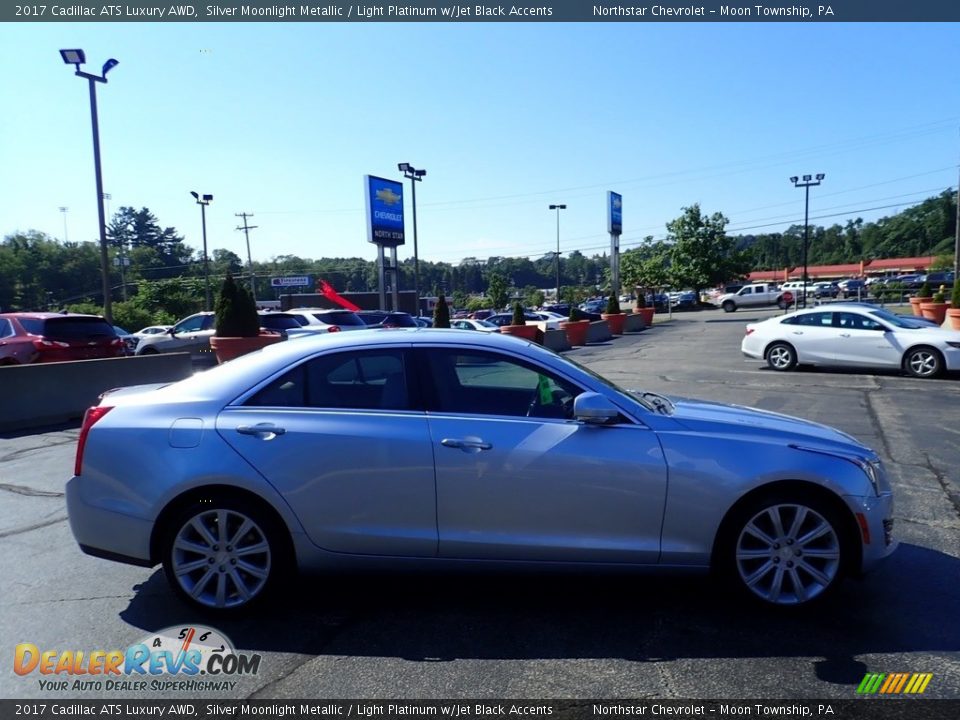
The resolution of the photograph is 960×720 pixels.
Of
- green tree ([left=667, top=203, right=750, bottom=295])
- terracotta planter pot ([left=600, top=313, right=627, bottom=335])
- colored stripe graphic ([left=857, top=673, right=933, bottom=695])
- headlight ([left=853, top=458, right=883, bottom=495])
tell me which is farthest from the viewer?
green tree ([left=667, top=203, right=750, bottom=295])

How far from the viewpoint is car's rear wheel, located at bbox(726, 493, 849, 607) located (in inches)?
150

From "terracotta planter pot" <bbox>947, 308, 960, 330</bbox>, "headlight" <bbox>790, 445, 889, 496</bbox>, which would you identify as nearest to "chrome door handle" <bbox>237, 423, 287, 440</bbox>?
"headlight" <bbox>790, 445, 889, 496</bbox>

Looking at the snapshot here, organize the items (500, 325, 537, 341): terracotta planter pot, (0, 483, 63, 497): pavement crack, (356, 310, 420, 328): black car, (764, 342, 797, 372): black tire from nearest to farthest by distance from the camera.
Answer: (0, 483, 63, 497): pavement crack < (764, 342, 797, 372): black tire < (356, 310, 420, 328): black car < (500, 325, 537, 341): terracotta planter pot

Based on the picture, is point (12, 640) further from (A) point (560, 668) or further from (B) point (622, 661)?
(B) point (622, 661)

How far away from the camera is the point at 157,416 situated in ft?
13.0

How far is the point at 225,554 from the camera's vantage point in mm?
3887

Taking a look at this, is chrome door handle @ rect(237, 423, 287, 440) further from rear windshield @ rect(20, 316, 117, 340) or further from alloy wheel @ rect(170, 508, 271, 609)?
rear windshield @ rect(20, 316, 117, 340)

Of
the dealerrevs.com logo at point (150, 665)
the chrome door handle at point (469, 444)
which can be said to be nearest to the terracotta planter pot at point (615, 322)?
the chrome door handle at point (469, 444)

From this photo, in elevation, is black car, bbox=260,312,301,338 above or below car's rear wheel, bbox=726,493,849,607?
above

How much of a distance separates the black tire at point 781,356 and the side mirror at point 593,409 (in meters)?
12.9

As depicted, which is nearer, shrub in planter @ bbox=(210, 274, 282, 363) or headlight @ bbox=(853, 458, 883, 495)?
headlight @ bbox=(853, 458, 883, 495)

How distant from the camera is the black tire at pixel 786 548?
150 inches

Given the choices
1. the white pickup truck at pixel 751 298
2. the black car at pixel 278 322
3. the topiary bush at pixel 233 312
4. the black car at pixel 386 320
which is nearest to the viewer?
the topiary bush at pixel 233 312

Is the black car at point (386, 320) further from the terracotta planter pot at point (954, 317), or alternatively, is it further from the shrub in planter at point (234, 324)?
the terracotta planter pot at point (954, 317)
